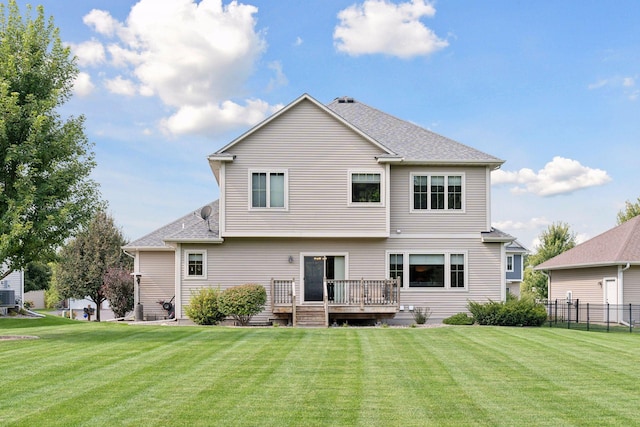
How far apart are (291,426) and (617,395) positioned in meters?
5.51

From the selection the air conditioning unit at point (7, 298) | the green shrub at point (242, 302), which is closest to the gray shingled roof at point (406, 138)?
the green shrub at point (242, 302)

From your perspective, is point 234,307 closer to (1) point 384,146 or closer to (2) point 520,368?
(1) point 384,146

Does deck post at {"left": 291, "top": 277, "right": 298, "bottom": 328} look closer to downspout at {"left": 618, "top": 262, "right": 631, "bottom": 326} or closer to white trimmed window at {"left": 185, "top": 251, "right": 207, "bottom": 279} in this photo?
white trimmed window at {"left": 185, "top": 251, "right": 207, "bottom": 279}

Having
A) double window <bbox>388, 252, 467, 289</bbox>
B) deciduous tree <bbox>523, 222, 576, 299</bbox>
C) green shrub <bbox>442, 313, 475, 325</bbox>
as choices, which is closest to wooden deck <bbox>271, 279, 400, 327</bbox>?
double window <bbox>388, 252, 467, 289</bbox>

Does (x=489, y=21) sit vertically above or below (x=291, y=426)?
above

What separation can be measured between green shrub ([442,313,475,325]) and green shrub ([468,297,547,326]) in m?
0.24

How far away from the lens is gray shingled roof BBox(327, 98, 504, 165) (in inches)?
980

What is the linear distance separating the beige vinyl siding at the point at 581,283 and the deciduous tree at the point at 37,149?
22845 mm

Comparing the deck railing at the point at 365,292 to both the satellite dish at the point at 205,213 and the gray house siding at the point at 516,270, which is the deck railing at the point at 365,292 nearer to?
the satellite dish at the point at 205,213

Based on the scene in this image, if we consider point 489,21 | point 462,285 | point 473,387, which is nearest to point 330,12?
point 489,21

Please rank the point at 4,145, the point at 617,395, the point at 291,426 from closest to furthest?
1. the point at 291,426
2. the point at 617,395
3. the point at 4,145

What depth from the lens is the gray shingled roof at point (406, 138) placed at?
2488 cm

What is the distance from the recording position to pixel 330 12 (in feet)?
66.9

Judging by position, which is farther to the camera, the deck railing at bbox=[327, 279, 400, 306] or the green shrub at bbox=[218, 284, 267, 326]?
the deck railing at bbox=[327, 279, 400, 306]
